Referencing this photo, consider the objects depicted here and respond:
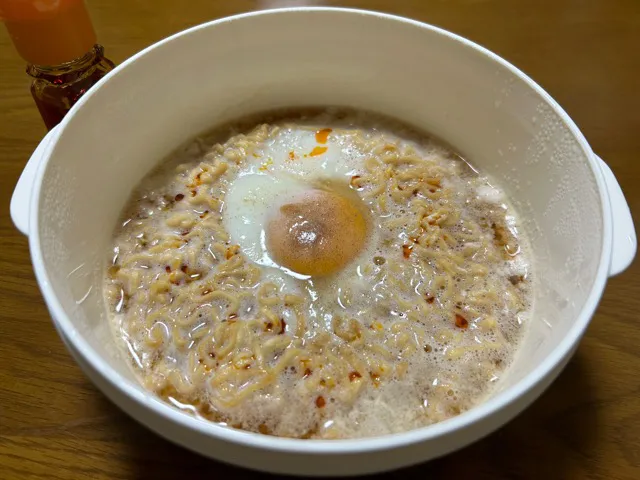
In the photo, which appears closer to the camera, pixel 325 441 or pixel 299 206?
pixel 325 441

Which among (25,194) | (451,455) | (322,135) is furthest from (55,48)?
(451,455)

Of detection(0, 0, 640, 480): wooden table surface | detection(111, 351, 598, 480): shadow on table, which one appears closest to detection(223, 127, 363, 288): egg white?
detection(0, 0, 640, 480): wooden table surface

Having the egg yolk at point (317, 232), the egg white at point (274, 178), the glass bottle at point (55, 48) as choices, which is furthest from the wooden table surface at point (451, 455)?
the egg yolk at point (317, 232)

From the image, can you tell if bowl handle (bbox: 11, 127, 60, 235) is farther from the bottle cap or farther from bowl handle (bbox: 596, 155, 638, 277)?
bowl handle (bbox: 596, 155, 638, 277)

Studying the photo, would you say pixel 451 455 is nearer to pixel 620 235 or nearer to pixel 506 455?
pixel 506 455

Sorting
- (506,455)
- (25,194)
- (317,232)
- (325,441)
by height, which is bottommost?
(506,455)

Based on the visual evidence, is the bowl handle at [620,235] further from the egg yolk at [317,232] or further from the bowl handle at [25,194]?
the bowl handle at [25,194]
